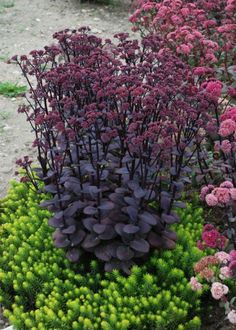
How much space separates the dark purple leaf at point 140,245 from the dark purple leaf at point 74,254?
34 centimetres

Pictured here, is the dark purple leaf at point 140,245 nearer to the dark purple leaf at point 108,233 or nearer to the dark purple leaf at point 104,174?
the dark purple leaf at point 108,233

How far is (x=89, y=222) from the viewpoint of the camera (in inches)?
123

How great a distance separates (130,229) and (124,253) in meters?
0.18

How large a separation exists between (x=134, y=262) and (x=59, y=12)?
6.54 metres

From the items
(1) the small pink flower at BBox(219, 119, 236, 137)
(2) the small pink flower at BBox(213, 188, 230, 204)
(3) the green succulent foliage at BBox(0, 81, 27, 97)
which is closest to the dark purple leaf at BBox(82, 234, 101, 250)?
(2) the small pink flower at BBox(213, 188, 230, 204)

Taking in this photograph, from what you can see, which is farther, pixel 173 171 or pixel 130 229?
pixel 173 171

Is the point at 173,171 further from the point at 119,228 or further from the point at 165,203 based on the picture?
the point at 119,228

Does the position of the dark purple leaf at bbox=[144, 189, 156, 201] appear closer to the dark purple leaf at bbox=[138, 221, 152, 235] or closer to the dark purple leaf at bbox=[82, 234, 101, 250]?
the dark purple leaf at bbox=[138, 221, 152, 235]

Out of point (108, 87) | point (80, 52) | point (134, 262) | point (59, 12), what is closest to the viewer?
point (108, 87)

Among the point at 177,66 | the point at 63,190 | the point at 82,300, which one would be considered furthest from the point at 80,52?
→ the point at 82,300

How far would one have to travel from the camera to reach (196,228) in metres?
3.56

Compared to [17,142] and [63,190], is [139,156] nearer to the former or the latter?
[63,190]

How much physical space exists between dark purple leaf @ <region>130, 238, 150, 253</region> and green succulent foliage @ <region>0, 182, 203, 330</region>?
0.11 metres

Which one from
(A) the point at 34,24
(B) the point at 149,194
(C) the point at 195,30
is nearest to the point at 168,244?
(B) the point at 149,194
